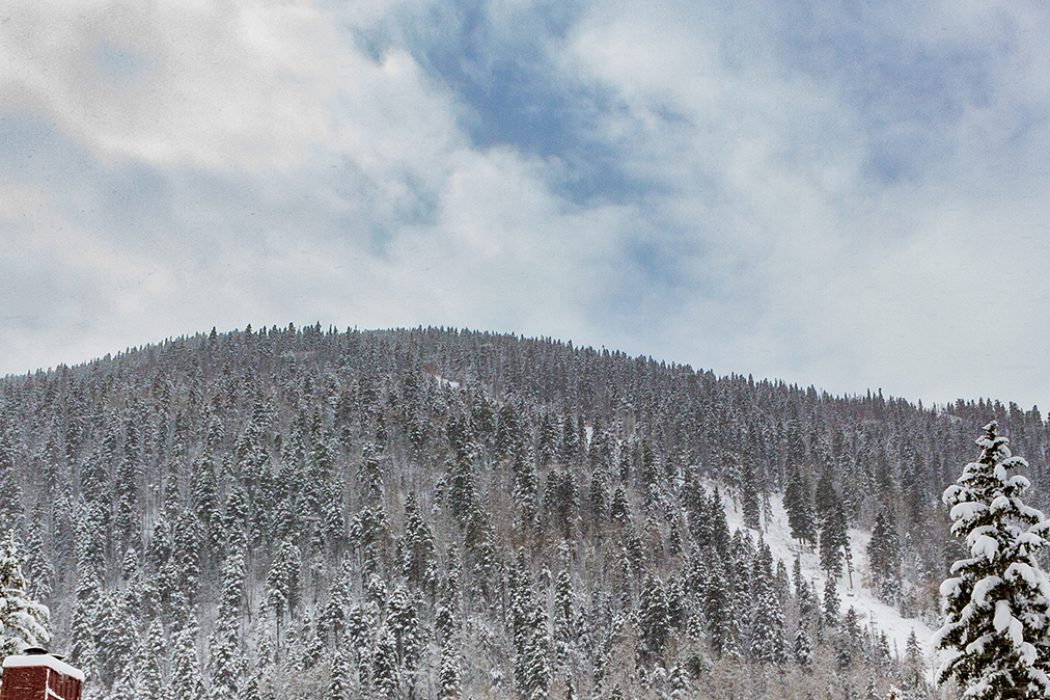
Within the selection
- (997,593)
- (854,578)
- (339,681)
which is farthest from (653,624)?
(997,593)

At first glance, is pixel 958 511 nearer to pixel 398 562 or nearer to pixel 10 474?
pixel 398 562

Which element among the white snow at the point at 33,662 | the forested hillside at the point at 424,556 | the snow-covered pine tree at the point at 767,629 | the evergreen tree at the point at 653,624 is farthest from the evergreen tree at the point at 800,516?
the white snow at the point at 33,662

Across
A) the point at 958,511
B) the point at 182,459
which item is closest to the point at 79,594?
the point at 182,459

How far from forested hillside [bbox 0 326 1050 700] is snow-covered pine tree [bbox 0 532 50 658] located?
7623 centimetres

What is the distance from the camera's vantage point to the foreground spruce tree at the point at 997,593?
20.2 metres

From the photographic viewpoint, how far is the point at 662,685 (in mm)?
112000

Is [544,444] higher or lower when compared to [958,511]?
higher

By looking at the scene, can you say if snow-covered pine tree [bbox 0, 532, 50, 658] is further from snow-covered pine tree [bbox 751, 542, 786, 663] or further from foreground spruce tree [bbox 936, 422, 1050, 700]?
snow-covered pine tree [bbox 751, 542, 786, 663]

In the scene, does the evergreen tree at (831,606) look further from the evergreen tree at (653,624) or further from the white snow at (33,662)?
the white snow at (33,662)

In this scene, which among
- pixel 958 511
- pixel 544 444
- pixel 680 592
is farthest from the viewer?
pixel 544 444

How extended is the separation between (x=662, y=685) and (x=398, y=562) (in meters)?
42.4

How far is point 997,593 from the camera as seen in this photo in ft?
67.8

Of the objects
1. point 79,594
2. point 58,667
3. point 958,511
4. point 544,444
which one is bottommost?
point 58,667

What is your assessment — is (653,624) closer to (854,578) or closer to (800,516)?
(854,578)
